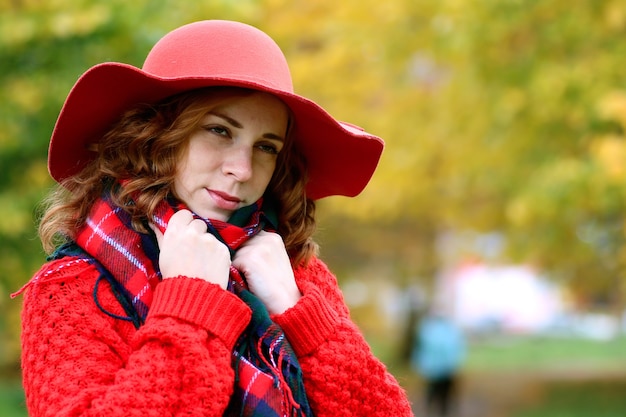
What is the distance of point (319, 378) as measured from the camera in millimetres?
2242

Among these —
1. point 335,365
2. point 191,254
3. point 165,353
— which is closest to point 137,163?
point 191,254

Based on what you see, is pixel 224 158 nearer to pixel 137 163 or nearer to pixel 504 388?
pixel 137 163

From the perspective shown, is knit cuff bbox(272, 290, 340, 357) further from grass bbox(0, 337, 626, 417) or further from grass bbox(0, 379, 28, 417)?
grass bbox(0, 379, 28, 417)

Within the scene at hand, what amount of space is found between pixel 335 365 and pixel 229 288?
323 mm

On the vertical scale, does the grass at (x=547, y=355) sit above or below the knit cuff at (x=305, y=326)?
above

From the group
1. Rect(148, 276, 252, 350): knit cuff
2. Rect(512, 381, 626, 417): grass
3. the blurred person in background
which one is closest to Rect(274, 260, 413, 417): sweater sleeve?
Rect(148, 276, 252, 350): knit cuff

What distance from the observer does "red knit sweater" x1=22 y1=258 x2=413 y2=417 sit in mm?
2008

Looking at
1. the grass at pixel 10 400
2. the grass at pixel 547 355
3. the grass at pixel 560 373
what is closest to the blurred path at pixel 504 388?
the grass at pixel 560 373

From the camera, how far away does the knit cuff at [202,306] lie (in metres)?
2.09

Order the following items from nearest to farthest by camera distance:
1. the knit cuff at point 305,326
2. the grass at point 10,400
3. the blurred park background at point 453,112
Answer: the knit cuff at point 305,326 < the blurred park background at point 453,112 < the grass at point 10,400

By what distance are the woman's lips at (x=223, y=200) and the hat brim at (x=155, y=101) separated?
27cm

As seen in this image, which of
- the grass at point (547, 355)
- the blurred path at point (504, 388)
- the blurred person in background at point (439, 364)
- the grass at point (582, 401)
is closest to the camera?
the grass at point (582, 401)

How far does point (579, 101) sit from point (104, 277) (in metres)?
7.85

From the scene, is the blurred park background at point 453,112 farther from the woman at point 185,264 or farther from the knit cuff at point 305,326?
the knit cuff at point 305,326
